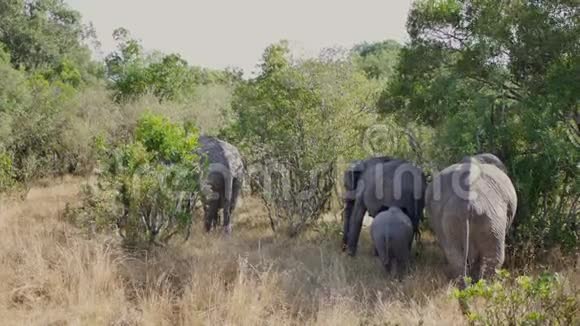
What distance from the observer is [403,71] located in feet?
29.8

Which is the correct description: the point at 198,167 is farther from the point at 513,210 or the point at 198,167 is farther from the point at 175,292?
the point at 513,210

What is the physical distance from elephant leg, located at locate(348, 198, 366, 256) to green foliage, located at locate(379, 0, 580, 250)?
124 cm

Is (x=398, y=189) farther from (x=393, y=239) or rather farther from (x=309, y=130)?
(x=309, y=130)

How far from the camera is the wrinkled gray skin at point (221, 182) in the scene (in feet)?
28.6

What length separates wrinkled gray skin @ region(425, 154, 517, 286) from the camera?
5488mm

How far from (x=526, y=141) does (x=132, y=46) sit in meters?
16.1

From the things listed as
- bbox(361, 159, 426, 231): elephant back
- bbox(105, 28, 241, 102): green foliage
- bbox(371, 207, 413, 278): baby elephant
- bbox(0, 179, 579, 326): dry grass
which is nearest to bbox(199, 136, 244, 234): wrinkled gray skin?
bbox(0, 179, 579, 326): dry grass

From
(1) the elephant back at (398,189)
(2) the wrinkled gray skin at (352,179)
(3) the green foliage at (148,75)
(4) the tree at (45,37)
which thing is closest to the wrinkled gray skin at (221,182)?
(2) the wrinkled gray skin at (352,179)

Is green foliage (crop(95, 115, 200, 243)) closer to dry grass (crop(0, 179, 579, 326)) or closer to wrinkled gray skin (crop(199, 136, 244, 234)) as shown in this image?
dry grass (crop(0, 179, 579, 326))

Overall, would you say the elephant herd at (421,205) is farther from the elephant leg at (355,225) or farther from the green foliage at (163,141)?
the green foliage at (163,141)

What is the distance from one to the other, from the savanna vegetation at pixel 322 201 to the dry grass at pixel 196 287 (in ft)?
0.08

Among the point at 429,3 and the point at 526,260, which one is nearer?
A: the point at 526,260

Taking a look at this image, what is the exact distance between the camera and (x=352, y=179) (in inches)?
324

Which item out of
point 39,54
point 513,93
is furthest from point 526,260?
point 39,54
